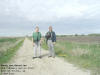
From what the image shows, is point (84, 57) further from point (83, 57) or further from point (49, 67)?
point (49, 67)

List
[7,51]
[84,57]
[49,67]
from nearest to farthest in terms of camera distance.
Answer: [49,67] → [84,57] → [7,51]

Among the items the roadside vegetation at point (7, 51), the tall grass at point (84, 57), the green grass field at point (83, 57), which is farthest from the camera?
the roadside vegetation at point (7, 51)

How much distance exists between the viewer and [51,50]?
1002cm

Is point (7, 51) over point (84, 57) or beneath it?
beneath

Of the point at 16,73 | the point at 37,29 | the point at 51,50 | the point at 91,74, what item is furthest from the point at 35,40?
the point at 91,74

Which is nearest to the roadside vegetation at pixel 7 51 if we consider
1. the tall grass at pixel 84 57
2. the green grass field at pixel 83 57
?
the green grass field at pixel 83 57

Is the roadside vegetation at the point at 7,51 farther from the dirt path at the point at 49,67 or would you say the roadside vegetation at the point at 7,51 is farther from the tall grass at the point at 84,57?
the tall grass at the point at 84,57

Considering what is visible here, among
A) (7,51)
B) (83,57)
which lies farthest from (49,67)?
(7,51)

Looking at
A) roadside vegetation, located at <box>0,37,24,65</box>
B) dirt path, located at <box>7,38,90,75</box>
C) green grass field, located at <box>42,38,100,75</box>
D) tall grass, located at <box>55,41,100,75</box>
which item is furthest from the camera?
roadside vegetation, located at <box>0,37,24,65</box>

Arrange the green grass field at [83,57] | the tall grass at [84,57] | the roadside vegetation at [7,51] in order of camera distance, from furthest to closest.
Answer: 1. the roadside vegetation at [7,51]
2. the tall grass at [84,57]
3. the green grass field at [83,57]

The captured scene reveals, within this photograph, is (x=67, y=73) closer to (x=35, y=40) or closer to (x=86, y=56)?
(x=35, y=40)

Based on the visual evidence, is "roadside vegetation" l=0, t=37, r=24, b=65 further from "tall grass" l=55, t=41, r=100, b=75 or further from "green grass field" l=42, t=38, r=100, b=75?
"tall grass" l=55, t=41, r=100, b=75

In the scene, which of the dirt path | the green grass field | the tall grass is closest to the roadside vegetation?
the dirt path

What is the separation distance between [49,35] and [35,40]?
1.03 metres
